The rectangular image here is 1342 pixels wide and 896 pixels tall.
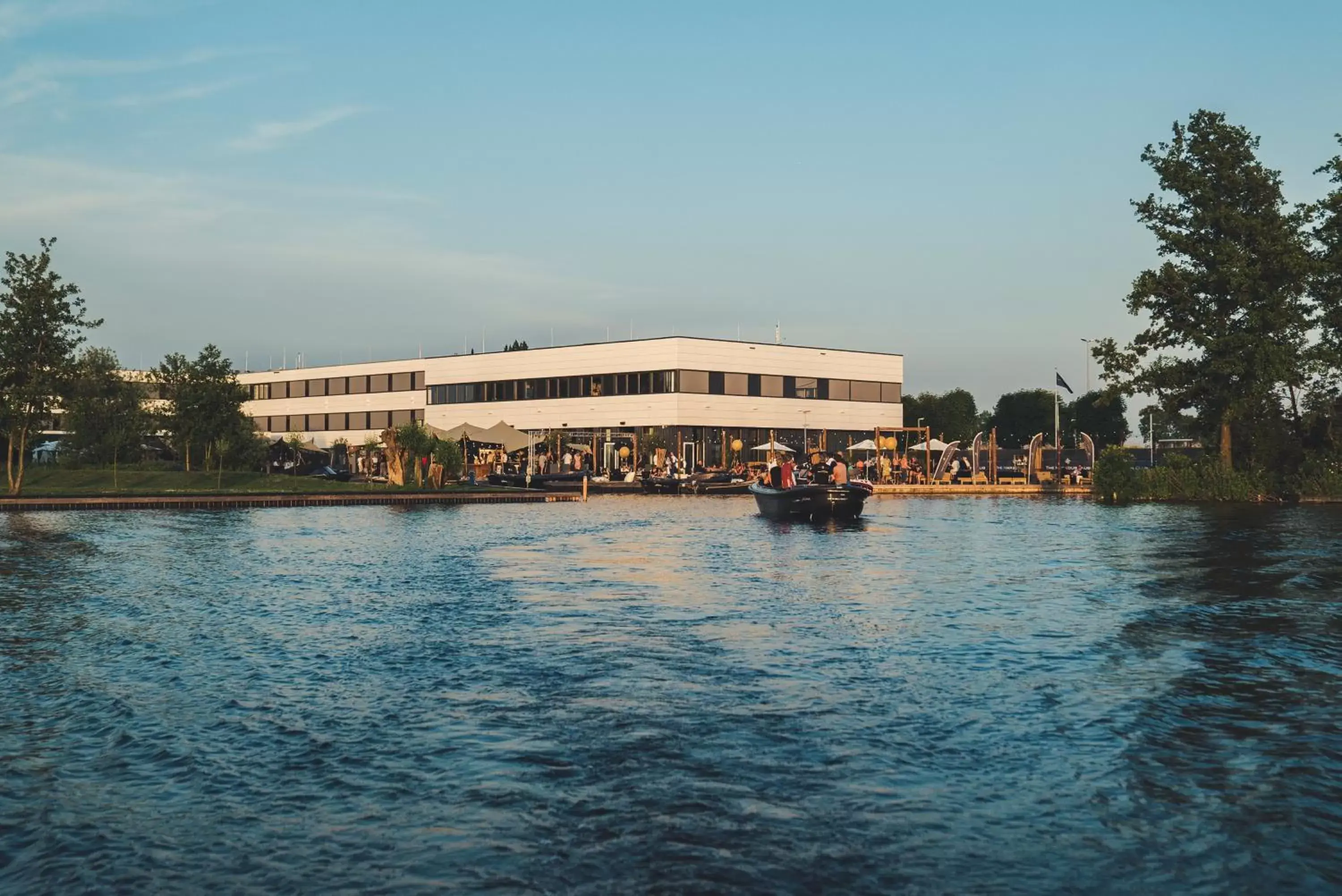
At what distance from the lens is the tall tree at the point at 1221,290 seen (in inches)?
1909

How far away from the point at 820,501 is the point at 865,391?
179ft

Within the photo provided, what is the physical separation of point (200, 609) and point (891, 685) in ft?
35.7

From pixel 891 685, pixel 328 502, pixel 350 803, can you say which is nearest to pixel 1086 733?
pixel 891 685

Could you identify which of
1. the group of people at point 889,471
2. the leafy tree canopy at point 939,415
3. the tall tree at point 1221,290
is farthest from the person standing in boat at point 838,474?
the leafy tree canopy at point 939,415

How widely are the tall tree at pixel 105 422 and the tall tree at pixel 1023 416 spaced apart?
110812mm

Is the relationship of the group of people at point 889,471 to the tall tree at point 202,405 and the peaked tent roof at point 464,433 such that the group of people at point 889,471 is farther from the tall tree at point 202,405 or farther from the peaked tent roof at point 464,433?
the tall tree at point 202,405

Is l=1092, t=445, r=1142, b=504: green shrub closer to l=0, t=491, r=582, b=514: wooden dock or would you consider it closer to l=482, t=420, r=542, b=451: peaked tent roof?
l=0, t=491, r=582, b=514: wooden dock

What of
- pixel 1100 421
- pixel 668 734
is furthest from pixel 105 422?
pixel 1100 421

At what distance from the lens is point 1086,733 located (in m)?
9.67

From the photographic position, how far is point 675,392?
8419 centimetres

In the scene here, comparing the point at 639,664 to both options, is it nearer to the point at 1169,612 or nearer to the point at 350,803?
the point at 350,803

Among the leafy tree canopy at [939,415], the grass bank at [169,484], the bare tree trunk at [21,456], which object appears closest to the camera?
the bare tree trunk at [21,456]

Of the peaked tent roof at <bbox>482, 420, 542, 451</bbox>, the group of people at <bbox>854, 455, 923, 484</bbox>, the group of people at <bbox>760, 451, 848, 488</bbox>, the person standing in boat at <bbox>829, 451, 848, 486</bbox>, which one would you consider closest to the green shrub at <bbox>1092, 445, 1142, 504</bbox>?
the group of people at <bbox>760, 451, 848, 488</bbox>

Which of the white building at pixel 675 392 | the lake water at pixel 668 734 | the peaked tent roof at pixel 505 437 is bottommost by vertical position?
the lake water at pixel 668 734
